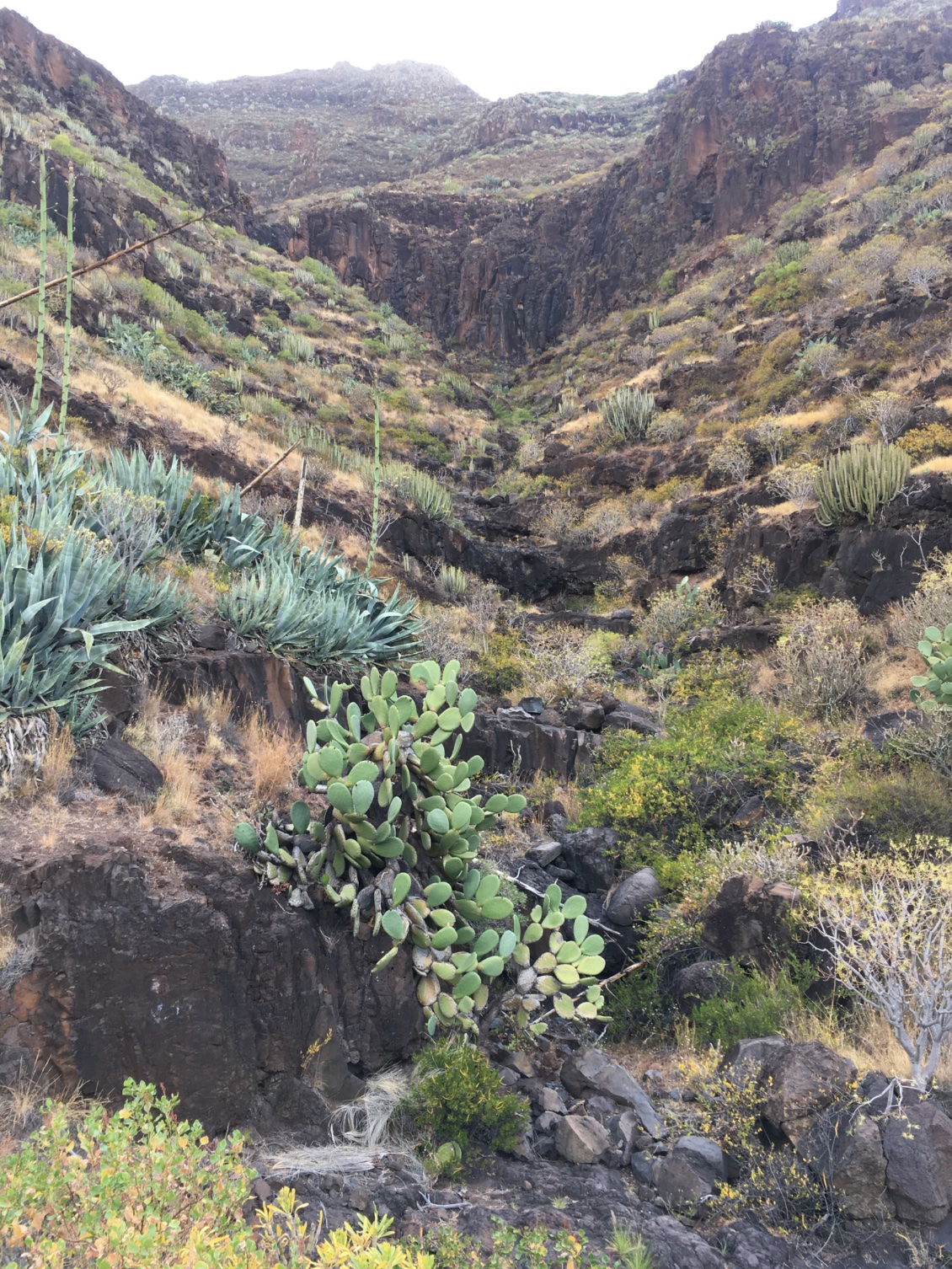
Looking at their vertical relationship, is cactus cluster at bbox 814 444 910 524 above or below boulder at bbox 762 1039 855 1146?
above

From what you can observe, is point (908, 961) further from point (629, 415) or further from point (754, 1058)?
point (629, 415)

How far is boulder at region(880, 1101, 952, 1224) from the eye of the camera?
2.72 metres

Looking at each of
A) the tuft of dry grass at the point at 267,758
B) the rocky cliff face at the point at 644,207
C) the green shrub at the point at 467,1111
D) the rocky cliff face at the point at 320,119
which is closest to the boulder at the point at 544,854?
the tuft of dry grass at the point at 267,758

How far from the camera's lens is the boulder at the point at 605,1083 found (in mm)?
3799

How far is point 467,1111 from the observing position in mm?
3482

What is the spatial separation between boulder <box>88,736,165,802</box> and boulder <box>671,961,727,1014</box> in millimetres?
3912

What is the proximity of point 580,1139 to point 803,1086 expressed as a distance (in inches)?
43.7

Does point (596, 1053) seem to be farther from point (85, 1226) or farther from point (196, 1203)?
point (85, 1226)

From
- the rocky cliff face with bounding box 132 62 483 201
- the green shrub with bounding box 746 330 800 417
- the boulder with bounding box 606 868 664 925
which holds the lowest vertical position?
the boulder with bounding box 606 868 664 925

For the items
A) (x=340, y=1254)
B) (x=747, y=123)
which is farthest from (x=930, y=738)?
(x=747, y=123)

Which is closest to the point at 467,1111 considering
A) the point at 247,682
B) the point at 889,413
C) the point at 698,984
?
the point at 698,984

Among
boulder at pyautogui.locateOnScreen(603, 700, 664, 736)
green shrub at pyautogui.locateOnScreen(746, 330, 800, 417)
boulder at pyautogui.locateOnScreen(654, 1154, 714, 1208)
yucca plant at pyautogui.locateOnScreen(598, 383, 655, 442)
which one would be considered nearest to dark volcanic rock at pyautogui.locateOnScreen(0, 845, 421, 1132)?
boulder at pyautogui.locateOnScreen(654, 1154, 714, 1208)

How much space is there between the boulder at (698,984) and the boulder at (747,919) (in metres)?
0.16

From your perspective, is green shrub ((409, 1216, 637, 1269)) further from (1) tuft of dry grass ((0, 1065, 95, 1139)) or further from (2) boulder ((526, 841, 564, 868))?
(2) boulder ((526, 841, 564, 868))
